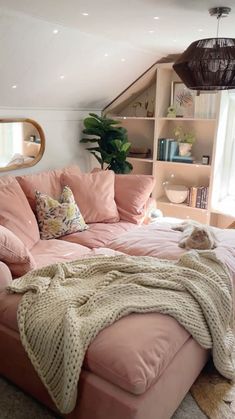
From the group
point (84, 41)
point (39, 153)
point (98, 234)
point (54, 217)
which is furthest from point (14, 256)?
point (84, 41)

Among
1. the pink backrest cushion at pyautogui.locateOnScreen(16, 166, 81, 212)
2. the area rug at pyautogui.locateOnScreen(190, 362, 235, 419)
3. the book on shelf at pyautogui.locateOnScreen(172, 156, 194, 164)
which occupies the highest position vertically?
the book on shelf at pyautogui.locateOnScreen(172, 156, 194, 164)

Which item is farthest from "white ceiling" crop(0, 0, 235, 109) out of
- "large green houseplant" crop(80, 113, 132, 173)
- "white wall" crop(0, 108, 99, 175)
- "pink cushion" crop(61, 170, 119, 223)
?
"pink cushion" crop(61, 170, 119, 223)

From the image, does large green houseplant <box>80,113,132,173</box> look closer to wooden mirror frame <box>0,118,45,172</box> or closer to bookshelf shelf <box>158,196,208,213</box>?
wooden mirror frame <box>0,118,45,172</box>

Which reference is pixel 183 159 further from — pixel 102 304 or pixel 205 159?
pixel 102 304

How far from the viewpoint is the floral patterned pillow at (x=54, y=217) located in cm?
279

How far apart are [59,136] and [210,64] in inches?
84.7

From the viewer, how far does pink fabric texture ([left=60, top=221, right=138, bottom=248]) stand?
9.09ft

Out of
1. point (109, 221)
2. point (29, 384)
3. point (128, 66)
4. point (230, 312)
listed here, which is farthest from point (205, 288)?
point (128, 66)

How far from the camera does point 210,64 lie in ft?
6.21

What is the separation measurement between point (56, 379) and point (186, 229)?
1.57m

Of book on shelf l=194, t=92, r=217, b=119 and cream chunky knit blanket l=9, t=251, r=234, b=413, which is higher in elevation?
book on shelf l=194, t=92, r=217, b=119

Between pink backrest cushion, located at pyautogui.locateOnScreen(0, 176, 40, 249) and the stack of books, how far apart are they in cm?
193

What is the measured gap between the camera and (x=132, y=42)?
126 inches

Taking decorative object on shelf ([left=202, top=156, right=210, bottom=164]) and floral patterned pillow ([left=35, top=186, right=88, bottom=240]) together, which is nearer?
floral patterned pillow ([left=35, top=186, right=88, bottom=240])
